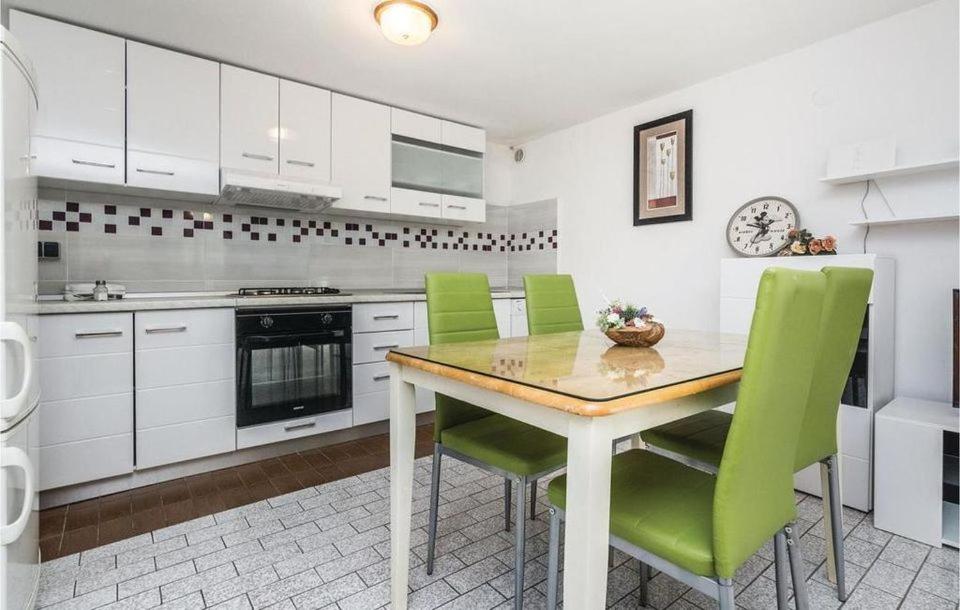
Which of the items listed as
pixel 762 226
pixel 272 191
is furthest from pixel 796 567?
pixel 272 191

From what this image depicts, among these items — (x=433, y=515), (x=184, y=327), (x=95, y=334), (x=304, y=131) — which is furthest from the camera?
(x=304, y=131)

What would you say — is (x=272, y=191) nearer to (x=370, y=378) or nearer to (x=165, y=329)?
(x=165, y=329)

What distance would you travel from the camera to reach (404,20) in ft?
7.47

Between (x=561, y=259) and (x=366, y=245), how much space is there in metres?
1.68

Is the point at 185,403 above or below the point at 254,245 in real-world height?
below

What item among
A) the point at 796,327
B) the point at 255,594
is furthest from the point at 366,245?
the point at 796,327

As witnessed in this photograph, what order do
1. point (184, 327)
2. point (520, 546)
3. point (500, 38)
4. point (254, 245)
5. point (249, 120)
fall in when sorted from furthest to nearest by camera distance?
point (254, 245) → point (249, 120) → point (500, 38) → point (184, 327) → point (520, 546)

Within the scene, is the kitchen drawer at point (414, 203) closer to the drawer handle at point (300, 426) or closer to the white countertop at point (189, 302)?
the white countertop at point (189, 302)

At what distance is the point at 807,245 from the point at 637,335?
4.66 ft

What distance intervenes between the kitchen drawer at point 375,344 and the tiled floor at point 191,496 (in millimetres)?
577

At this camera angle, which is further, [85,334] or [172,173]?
[172,173]

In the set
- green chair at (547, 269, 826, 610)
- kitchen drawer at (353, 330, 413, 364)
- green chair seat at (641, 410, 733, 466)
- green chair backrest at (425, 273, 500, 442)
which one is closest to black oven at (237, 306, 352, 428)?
kitchen drawer at (353, 330, 413, 364)

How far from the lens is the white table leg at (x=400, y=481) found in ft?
5.08

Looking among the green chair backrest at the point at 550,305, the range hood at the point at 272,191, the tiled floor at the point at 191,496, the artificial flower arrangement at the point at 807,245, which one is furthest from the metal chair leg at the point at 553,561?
the range hood at the point at 272,191
